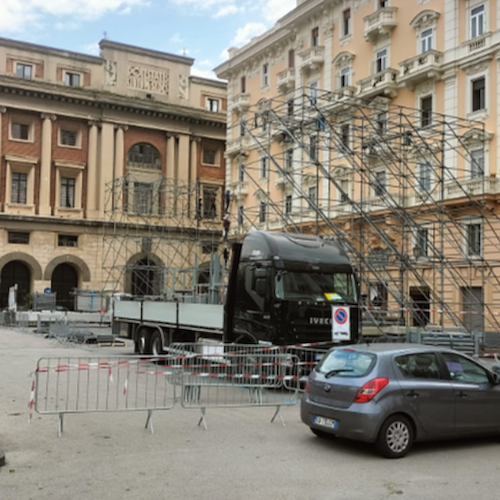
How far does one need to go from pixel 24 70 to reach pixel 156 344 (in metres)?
34.4

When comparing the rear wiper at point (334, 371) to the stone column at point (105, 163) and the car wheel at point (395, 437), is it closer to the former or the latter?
the car wheel at point (395, 437)

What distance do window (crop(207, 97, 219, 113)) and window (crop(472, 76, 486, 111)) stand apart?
98.0ft

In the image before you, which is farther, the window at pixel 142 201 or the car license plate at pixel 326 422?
the window at pixel 142 201

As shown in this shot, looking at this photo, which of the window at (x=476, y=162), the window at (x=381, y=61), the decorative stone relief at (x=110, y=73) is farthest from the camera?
the decorative stone relief at (x=110, y=73)

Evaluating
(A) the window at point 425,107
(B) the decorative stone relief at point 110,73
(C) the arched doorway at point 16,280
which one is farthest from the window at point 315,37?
(C) the arched doorway at point 16,280

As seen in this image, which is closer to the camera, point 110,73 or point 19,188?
point 19,188

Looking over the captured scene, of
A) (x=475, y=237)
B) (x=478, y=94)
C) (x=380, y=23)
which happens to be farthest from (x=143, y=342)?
(x=380, y=23)

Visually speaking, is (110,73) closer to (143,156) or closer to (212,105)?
(143,156)

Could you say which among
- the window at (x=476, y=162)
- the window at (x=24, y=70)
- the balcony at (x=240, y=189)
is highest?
the window at (x=24, y=70)

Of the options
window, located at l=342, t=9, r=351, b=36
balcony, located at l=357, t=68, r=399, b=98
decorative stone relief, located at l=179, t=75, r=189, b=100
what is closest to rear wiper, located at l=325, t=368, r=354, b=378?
balcony, located at l=357, t=68, r=399, b=98

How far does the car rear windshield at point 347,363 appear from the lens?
873cm

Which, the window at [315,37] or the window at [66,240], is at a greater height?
the window at [315,37]

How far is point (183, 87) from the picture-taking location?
53.6 metres

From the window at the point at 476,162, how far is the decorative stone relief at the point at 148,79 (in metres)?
30.6
